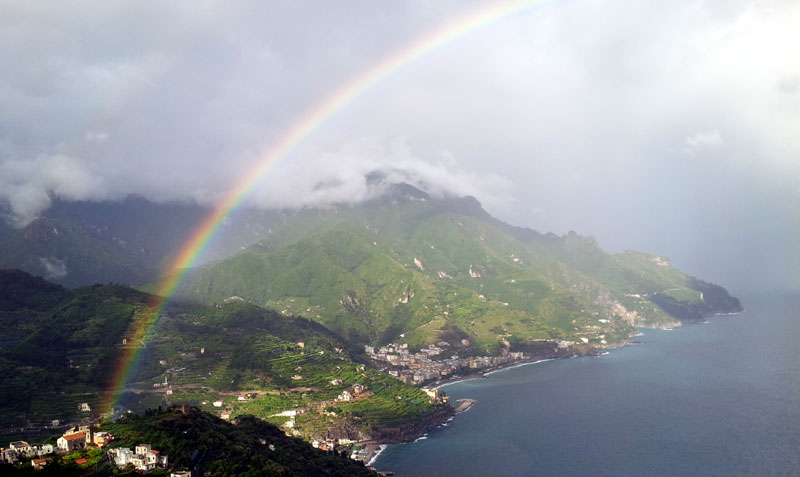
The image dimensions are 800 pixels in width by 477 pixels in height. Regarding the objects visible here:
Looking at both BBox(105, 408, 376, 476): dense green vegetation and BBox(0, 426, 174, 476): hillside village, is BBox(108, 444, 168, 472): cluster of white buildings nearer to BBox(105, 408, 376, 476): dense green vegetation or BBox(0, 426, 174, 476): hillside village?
BBox(0, 426, 174, 476): hillside village

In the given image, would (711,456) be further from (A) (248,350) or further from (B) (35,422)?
(B) (35,422)

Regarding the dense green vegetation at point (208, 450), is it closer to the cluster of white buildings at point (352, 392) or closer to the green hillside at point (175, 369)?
the green hillside at point (175, 369)

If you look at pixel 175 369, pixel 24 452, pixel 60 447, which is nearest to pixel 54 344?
pixel 175 369

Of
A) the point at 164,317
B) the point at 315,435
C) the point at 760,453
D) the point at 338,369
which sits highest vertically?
the point at 164,317

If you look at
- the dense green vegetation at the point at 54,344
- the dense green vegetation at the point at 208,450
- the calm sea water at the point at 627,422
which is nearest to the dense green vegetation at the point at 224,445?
the dense green vegetation at the point at 208,450

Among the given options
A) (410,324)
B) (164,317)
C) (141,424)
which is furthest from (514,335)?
(141,424)
